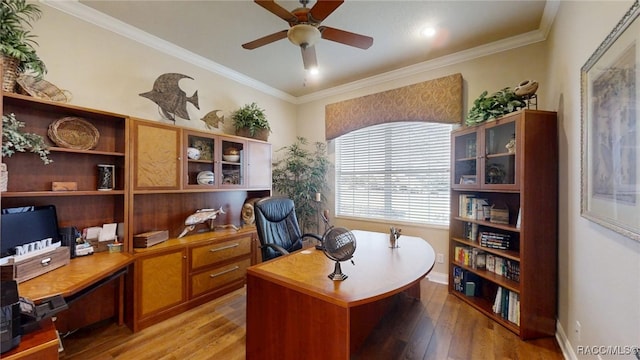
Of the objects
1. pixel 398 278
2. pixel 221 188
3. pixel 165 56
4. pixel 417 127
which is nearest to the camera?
pixel 398 278

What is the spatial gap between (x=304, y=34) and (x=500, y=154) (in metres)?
2.07

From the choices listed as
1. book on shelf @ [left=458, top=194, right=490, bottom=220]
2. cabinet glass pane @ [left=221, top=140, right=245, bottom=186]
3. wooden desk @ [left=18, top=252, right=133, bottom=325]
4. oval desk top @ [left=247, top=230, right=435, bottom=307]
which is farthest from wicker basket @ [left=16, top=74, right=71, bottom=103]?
book on shelf @ [left=458, top=194, right=490, bottom=220]

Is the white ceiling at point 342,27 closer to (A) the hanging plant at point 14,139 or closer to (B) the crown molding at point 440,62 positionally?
(B) the crown molding at point 440,62

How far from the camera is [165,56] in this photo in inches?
110

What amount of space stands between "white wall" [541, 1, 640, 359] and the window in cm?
122

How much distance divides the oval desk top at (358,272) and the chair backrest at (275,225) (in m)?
0.51

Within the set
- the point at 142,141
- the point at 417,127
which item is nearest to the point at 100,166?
the point at 142,141

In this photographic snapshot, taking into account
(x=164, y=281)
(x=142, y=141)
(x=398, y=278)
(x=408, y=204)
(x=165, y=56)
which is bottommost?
(x=164, y=281)

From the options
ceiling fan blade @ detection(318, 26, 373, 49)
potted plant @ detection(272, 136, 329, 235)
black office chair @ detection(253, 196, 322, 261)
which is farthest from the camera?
potted plant @ detection(272, 136, 329, 235)

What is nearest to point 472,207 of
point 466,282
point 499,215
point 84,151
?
point 499,215

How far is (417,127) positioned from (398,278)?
241 cm

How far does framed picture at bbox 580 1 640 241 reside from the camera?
1.04m

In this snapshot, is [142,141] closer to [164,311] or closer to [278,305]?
[164,311]

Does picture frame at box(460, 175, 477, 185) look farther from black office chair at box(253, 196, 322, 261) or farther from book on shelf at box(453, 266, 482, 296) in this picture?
black office chair at box(253, 196, 322, 261)
